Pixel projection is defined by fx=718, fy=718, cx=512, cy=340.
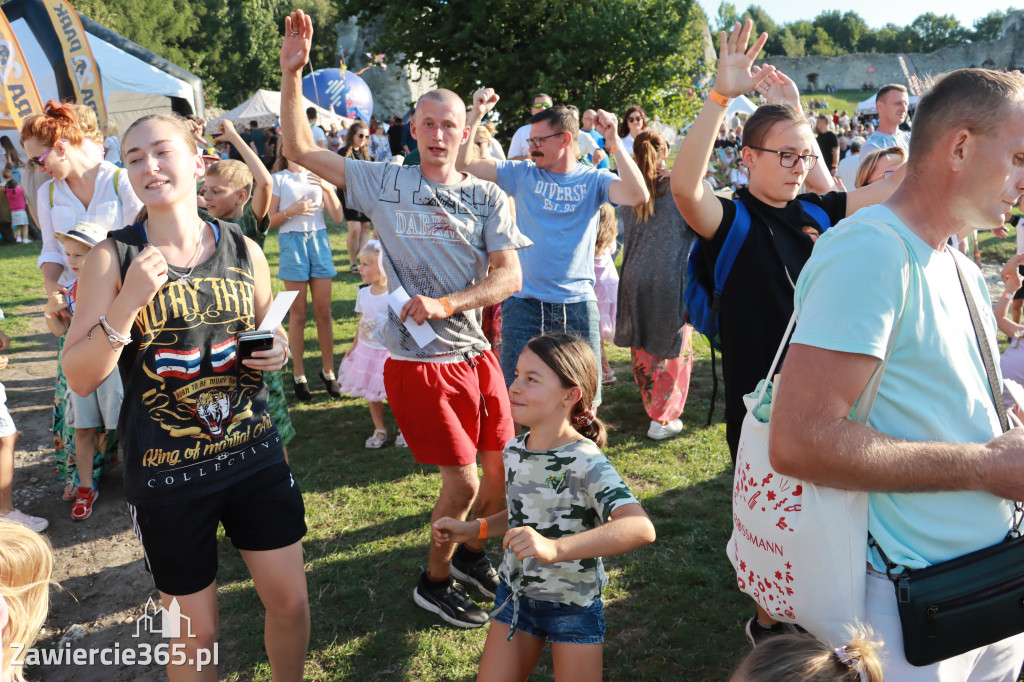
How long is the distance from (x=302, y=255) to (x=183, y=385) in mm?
4096

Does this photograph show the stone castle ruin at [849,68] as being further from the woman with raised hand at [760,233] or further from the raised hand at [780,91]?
the woman with raised hand at [760,233]

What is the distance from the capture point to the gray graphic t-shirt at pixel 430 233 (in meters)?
3.22

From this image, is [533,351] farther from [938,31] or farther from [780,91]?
[938,31]

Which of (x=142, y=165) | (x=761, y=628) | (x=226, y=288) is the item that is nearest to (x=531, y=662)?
(x=761, y=628)

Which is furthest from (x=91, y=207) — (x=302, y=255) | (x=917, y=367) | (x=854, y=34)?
(x=854, y=34)

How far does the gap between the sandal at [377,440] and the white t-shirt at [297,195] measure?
195 centimetres

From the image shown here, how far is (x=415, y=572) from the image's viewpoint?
3.79 metres

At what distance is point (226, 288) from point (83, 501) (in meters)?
3.02

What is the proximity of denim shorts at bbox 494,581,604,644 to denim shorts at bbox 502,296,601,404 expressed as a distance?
2.06 meters

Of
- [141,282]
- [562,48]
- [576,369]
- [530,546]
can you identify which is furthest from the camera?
[562,48]

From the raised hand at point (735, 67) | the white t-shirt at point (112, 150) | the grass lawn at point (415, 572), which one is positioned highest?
the white t-shirt at point (112, 150)

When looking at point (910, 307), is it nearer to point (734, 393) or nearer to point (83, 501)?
point (734, 393)

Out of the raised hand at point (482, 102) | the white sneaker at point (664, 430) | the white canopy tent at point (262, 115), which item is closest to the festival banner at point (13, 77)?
the raised hand at point (482, 102)

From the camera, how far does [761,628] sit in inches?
103
